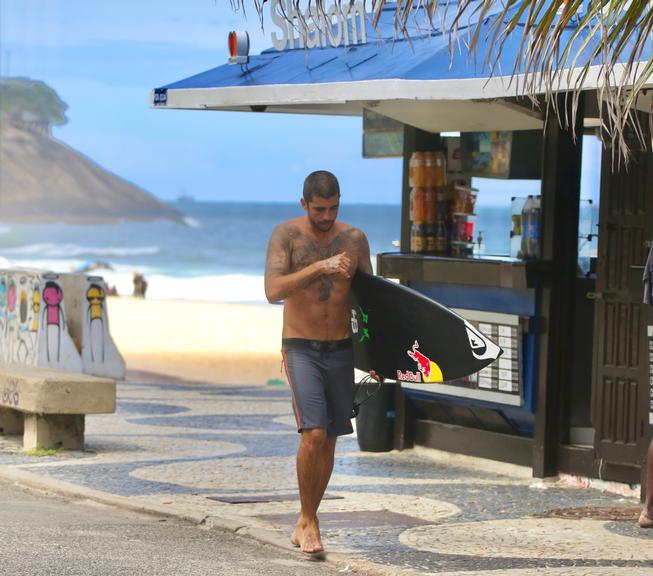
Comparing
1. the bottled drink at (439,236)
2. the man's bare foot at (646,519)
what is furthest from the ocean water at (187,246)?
the man's bare foot at (646,519)

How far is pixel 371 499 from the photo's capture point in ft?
29.8

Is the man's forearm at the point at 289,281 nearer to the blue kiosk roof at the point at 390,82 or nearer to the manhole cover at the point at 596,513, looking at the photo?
the blue kiosk roof at the point at 390,82

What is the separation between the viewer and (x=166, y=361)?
77.7ft

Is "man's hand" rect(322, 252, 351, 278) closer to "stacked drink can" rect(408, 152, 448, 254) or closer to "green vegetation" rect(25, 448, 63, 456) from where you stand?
"stacked drink can" rect(408, 152, 448, 254)

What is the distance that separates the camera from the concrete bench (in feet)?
34.0

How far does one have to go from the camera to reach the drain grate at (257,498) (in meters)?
8.94

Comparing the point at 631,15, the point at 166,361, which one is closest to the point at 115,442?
the point at 631,15

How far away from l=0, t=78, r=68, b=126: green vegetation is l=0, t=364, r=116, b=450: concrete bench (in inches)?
3168

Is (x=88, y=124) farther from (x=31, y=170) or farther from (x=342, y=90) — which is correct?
(x=342, y=90)

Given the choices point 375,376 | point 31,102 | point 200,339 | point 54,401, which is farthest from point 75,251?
point 375,376

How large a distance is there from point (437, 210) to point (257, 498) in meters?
2.94

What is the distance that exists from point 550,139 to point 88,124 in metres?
83.8

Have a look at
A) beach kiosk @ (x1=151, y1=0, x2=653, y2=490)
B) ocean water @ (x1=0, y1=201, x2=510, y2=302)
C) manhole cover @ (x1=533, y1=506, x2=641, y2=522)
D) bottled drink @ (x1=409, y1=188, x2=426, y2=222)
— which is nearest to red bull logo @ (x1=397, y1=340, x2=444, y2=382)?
manhole cover @ (x1=533, y1=506, x2=641, y2=522)

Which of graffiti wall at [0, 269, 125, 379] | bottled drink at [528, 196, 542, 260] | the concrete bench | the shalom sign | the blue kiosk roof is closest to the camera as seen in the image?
the blue kiosk roof
